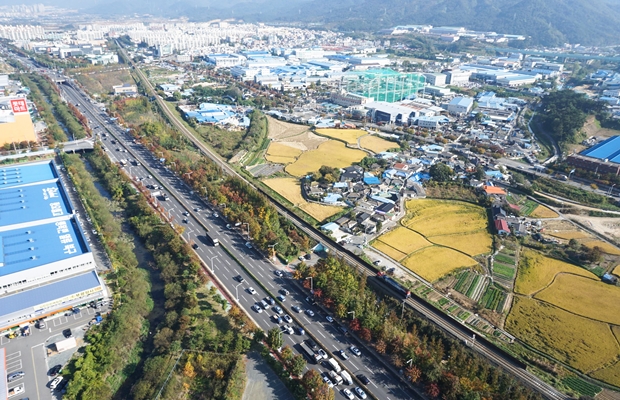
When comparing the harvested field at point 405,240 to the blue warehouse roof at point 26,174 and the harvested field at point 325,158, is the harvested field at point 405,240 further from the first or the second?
the blue warehouse roof at point 26,174

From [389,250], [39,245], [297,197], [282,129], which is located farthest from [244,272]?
[282,129]

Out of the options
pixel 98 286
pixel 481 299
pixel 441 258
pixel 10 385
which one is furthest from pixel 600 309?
pixel 10 385

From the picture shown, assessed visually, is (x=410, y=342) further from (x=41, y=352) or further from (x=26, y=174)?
(x=26, y=174)

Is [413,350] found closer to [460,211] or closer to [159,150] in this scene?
[460,211]

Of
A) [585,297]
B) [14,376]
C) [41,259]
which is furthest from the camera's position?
[585,297]

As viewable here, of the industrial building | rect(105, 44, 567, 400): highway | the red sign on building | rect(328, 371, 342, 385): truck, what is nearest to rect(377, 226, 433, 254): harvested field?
rect(105, 44, 567, 400): highway

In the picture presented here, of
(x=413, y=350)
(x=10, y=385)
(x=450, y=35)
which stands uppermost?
(x=450, y=35)
